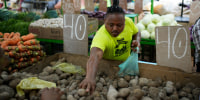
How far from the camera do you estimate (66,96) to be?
172 cm

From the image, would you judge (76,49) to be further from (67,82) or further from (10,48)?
(10,48)

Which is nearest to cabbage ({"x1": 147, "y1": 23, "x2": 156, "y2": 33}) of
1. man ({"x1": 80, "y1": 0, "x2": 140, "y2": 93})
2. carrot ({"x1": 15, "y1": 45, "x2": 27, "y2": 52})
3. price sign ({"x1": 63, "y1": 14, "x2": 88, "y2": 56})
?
man ({"x1": 80, "y1": 0, "x2": 140, "y2": 93})

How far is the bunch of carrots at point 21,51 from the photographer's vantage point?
7.95 feet

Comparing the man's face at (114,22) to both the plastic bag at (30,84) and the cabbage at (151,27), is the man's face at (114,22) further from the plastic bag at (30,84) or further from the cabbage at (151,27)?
the cabbage at (151,27)

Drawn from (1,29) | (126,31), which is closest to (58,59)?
(126,31)

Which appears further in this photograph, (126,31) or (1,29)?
(1,29)

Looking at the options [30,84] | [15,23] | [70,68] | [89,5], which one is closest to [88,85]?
[30,84]

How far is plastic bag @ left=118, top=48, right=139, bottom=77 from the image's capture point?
2.08 metres

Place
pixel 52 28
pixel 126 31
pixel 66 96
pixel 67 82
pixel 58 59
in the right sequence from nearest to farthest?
pixel 66 96 < pixel 67 82 < pixel 126 31 < pixel 58 59 < pixel 52 28

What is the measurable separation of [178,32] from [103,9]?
3061mm

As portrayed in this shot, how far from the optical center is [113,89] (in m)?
1.76

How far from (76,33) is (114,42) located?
2.03ft

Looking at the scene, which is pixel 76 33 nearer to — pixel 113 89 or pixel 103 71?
pixel 103 71

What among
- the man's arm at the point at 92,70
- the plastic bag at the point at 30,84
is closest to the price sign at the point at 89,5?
the man's arm at the point at 92,70
